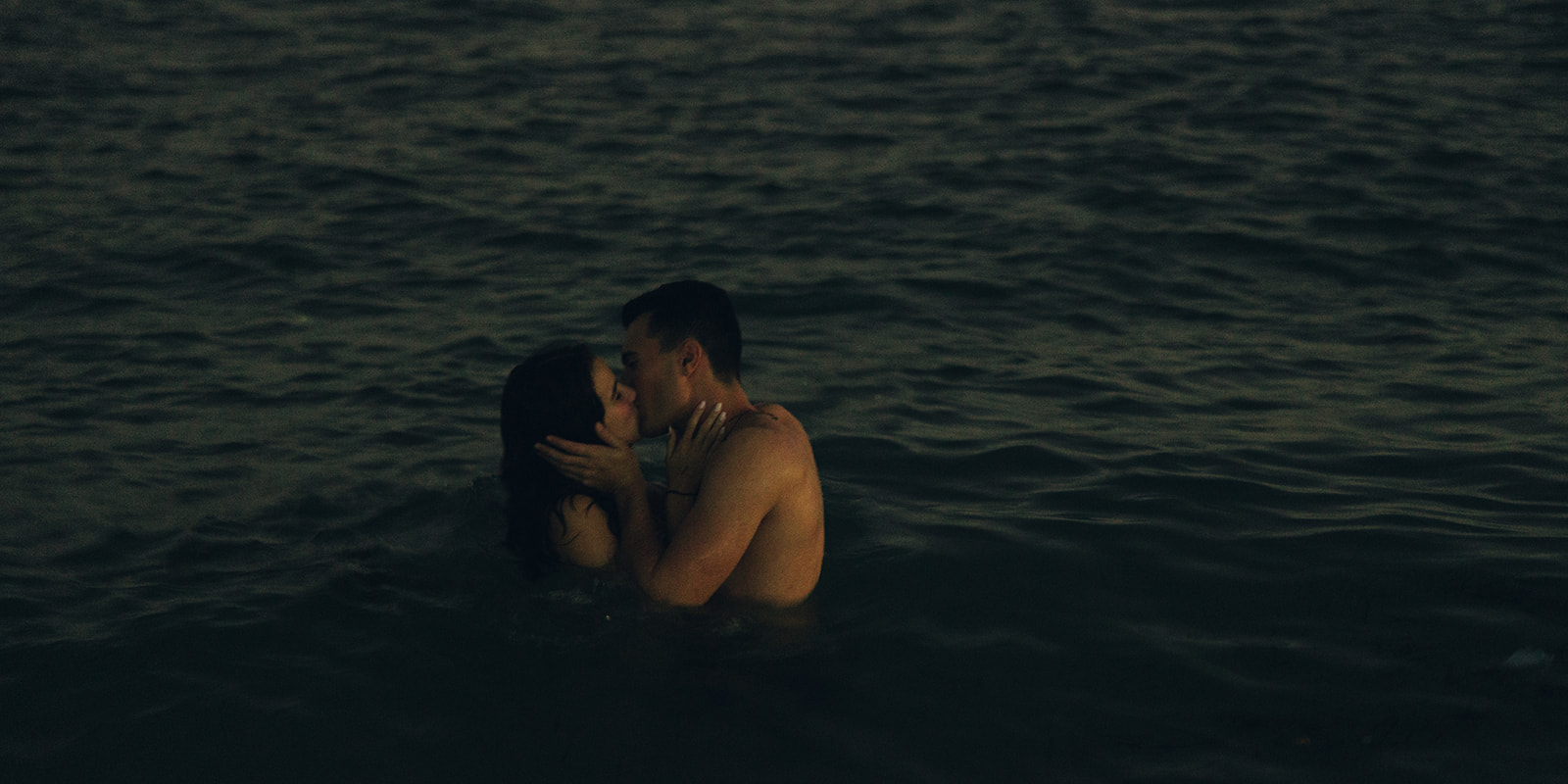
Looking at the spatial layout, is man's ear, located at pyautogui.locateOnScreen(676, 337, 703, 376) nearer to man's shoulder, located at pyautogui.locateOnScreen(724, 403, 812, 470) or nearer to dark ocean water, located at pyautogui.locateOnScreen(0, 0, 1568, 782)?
man's shoulder, located at pyautogui.locateOnScreen(724, 403, 812, 470)

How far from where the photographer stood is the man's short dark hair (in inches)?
232

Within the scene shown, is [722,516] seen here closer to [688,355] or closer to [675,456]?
[675,456]

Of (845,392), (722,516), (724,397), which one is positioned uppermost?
(724,397)

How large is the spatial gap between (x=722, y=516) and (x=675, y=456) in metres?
0.42

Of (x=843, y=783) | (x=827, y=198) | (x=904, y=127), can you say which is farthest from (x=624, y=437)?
(x=904, y=127)

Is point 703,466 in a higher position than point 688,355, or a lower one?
lower

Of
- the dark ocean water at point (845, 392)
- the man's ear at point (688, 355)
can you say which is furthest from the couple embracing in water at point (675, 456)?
the dark ocean water at point (845, 392)

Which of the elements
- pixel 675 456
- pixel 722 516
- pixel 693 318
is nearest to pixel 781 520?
pixel 722 516

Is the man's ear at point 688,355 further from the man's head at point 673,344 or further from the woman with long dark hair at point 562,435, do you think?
the woman with long dark hair at point 562,435

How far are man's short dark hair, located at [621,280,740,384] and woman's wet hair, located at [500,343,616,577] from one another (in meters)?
0.31

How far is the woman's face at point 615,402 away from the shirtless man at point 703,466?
49mm

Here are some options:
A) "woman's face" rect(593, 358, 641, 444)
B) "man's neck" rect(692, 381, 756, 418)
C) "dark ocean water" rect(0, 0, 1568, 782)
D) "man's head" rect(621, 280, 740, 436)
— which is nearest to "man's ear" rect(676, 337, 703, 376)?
"man's head" rect(621, 280, 740, 436)

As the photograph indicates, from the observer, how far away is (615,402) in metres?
5.89

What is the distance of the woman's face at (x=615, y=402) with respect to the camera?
19.2 ft
